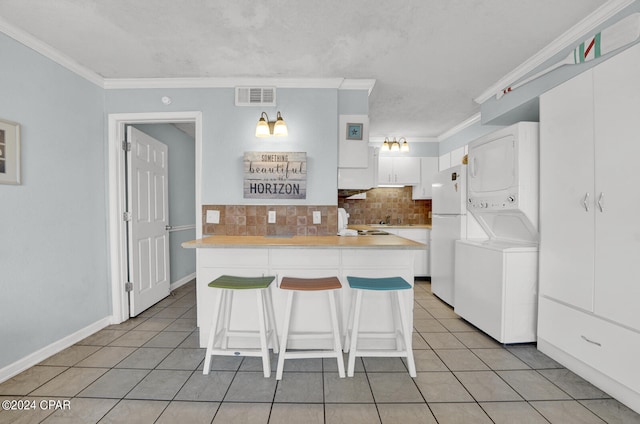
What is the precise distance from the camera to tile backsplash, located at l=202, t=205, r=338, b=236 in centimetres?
279

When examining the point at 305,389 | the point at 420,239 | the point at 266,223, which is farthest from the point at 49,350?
the point at 420,239

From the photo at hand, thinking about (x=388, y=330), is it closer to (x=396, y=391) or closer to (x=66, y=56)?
(x=396, y=391)

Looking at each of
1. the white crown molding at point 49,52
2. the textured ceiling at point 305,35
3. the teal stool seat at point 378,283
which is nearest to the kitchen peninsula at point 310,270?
the teal stool seat at point 378,283

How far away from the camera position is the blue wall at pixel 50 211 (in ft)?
6.45

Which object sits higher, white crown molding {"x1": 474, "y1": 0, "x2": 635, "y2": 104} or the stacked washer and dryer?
white crown molding {"x1": 474, "y1": 0, "x2": 635, "y2": 104}

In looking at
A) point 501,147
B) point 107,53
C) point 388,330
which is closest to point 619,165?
point 501,147

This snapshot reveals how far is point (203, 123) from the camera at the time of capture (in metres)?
2.79

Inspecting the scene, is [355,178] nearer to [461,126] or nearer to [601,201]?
[601,201]

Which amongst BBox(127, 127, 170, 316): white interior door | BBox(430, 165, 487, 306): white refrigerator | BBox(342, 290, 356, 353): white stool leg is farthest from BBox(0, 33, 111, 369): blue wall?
BBox(430, 165, 487, 306): white refrigerator

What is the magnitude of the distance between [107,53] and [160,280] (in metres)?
2.49

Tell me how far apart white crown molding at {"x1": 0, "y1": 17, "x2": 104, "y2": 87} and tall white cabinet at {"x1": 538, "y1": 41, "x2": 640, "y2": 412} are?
12.9 ft

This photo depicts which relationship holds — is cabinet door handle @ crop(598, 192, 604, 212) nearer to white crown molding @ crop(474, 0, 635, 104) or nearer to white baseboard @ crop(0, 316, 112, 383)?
white crown molding @ crop(474, 0, 635, 104)

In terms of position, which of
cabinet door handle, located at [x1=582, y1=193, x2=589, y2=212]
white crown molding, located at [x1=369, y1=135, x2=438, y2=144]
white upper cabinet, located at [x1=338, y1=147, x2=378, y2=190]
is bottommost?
cabinet door handle, located at [x1=582, y1=193, x2=589, y2=212]

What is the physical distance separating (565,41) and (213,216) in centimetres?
329
